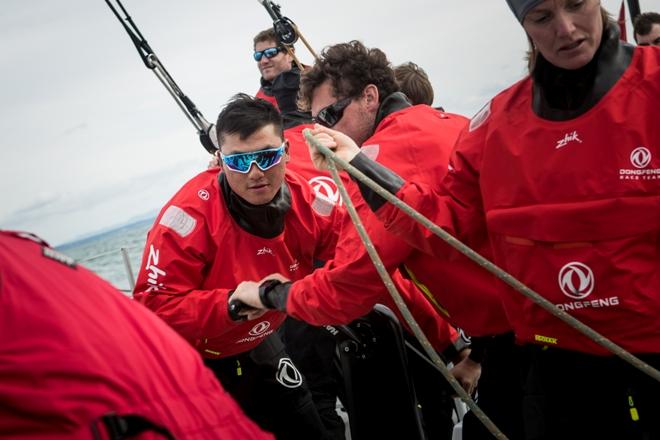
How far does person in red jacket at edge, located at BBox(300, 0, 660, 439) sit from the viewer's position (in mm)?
1635

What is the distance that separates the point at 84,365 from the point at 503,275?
1.11 m

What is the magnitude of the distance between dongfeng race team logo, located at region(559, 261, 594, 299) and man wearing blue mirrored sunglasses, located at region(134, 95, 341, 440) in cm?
139

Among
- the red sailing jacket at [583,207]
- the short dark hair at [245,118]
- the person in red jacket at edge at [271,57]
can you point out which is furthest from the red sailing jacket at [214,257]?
the person in red jacket at edge at [271,57]

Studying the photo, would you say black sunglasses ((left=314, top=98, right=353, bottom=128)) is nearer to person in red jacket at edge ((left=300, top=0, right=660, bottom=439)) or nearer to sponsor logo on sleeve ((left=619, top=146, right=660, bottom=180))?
person in red jacket at edge ((left=300, top=0, right=660, bottom=439))

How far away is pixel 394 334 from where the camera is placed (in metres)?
2.94

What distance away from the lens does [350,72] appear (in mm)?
2770

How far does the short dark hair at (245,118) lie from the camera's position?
9.98 feet

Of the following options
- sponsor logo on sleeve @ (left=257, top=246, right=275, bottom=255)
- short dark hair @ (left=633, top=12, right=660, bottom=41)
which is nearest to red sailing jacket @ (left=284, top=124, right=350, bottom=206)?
sponsor logo on sleeve @ (left=257, top=246, right=275, bottom=255)

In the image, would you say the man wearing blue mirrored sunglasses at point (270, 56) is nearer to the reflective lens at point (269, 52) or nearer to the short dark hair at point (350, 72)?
the reflective lens at point (269, 52)

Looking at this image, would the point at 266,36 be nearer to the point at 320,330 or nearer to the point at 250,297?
the point at 320,330

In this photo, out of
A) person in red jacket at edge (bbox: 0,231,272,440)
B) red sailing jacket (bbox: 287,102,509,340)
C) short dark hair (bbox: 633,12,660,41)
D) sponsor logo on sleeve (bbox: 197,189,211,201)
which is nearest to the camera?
person in red jacket at edge (bbox: 0,231,272,440)

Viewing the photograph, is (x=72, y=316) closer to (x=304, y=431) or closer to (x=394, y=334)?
(x=394, y=334)

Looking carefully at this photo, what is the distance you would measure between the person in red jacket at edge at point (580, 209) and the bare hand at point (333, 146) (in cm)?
45

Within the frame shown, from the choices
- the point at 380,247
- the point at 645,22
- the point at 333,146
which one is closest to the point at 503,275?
the point at 380,247
